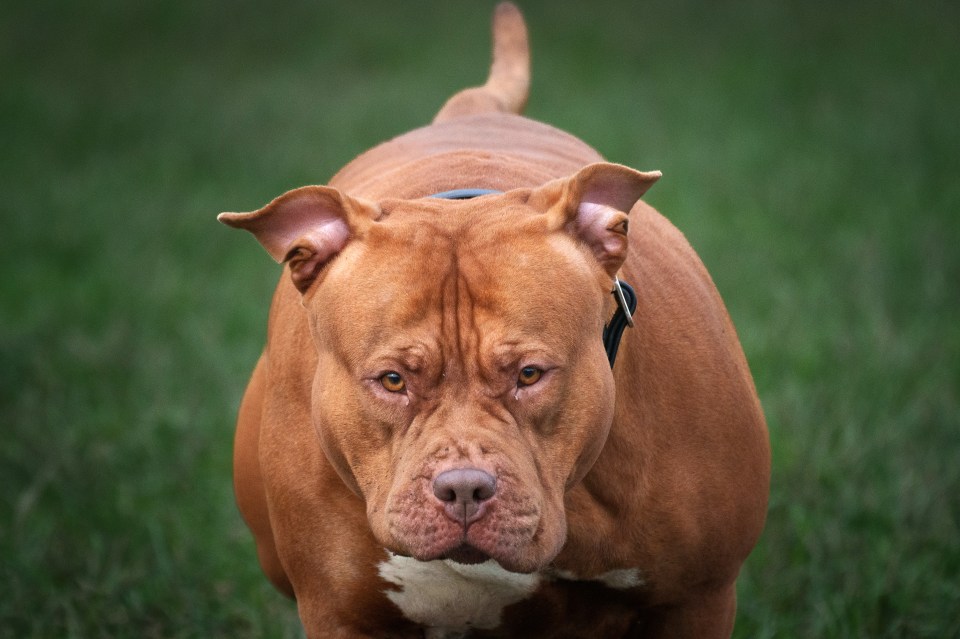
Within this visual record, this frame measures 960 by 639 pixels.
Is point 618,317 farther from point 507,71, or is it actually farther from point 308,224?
point 507,71

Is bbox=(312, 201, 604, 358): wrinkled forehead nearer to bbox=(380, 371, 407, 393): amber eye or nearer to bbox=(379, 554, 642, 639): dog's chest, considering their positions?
bbox=(380, 371, 407, 393): amber eye

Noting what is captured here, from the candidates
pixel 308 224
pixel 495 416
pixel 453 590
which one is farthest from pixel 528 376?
pixel 453 590

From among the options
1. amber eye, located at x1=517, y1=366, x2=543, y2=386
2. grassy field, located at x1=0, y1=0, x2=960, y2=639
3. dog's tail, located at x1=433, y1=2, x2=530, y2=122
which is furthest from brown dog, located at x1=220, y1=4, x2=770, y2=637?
grassy field, located at x1=0, y1=0, x2=960, y2=639

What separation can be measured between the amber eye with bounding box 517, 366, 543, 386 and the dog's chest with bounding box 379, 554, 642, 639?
1.68 ft

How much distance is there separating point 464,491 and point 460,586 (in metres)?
0.66

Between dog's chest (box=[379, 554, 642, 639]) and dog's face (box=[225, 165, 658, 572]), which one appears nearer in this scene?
dog's face (box=[225, 165, 658, 572])

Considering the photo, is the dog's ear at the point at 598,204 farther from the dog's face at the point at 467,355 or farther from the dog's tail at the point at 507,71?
the dog's tail at the point at 507,71

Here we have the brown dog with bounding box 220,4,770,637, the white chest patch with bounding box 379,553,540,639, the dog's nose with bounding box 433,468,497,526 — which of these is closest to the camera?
the dog's nose with bounding box 433,468,497,526

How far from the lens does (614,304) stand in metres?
2.87

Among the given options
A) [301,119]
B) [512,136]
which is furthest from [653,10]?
[512,136]

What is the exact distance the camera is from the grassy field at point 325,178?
14.2 ft

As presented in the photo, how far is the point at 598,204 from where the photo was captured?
110 inches

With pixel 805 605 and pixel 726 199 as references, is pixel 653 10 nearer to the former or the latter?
pixel 726 199

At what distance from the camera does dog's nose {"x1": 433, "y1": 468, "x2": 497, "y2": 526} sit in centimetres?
246
